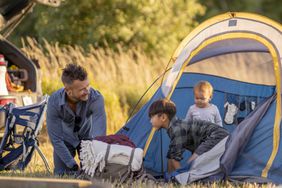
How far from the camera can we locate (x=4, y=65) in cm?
1130

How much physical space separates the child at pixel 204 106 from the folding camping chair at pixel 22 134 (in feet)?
5.05

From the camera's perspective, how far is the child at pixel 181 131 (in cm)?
948

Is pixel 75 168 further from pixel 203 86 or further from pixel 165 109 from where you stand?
pixel 203 86

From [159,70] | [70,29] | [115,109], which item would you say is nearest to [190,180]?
[115,109]

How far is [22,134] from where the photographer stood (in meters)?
10.0

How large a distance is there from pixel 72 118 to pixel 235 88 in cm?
202

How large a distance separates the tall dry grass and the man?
5.05 metres

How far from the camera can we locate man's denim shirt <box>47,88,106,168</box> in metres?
9.55

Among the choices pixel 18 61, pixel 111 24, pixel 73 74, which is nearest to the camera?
pixel 73 74

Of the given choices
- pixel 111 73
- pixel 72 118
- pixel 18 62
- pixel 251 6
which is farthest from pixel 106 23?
pixel 251 6

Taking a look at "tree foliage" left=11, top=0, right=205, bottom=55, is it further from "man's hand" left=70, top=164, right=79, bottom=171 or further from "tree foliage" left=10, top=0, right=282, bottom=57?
"man's hand" left=70, top=164, right=79, bottom=171

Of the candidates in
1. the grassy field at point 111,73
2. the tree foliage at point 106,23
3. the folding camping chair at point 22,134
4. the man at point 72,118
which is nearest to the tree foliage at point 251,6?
the tree foliage at point 106,23

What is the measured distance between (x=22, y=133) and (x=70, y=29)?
1113 centimetres

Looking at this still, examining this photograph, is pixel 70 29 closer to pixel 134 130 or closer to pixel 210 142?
pixel 134 130
